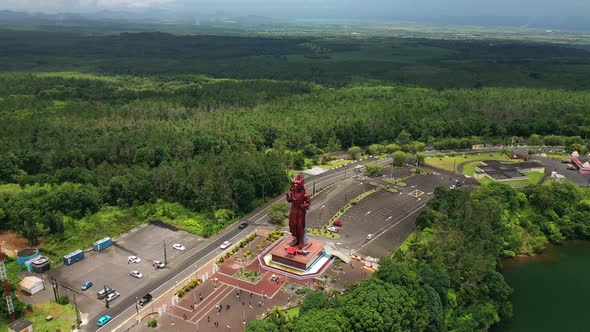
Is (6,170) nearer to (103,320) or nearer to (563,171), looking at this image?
(103,320)

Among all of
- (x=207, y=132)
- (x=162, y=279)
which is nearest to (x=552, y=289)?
(x=162, y=279)

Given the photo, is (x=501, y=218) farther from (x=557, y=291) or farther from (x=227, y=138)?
(x=227, y=138)

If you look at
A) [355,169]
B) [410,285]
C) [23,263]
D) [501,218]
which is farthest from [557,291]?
[23,263]

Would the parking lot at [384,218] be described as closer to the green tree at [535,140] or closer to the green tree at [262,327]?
the green tree at [262,327]

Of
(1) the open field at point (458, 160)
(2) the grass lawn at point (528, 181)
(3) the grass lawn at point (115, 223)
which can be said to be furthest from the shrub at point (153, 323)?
(1) the open field at point (458, 160)

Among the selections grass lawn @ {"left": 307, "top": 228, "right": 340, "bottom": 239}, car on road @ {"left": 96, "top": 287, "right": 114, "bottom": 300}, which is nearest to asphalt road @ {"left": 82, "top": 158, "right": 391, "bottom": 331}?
car on road @ {"left": 96, "top": 287, "right": 114, "bottom": 300}
